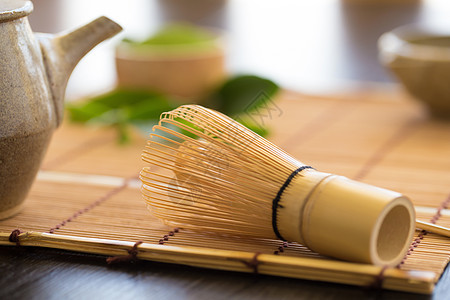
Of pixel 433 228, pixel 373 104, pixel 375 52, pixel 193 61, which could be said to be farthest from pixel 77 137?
pixel 375 52

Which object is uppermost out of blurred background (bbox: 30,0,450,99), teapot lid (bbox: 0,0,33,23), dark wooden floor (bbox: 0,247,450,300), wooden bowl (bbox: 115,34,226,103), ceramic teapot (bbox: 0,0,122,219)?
teapot lid (bbox: 0,0,33,23)

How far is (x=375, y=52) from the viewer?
184 centimetres

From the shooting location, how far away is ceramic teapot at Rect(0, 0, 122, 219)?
69 centimetres

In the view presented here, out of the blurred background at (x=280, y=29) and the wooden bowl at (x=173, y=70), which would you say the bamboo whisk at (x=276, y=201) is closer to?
the wooden bowl at (x=173, y=70)

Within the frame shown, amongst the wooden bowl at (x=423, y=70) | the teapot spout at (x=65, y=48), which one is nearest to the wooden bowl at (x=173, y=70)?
the wooden bowl at (x=423, y=70)

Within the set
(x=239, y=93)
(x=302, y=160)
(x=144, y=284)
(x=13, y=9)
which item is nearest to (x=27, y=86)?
(x=13, y=9)

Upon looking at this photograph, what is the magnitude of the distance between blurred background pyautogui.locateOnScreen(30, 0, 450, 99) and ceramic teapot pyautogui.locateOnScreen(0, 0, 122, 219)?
57 cm

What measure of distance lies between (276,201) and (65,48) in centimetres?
30

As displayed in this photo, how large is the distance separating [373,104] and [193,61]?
345 mm

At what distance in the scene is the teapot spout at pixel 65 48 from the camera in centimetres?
75

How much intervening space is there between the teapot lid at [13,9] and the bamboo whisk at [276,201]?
0.18m

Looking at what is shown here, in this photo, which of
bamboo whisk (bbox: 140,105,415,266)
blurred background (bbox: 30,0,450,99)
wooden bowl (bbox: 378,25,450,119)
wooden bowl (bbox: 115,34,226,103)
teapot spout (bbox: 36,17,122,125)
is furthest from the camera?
blurred background (bbox: 30,0,450,99)

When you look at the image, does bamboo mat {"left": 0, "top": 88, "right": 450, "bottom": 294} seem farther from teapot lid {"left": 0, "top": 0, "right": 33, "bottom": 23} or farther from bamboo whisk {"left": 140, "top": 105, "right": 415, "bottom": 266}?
teapot lid {"left": 0, "top": 0, "right": 33, "bottom": 23}

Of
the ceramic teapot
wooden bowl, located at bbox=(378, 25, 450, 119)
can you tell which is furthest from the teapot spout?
wooden bowl, located at bbox=(378, 25, 450, 119)
